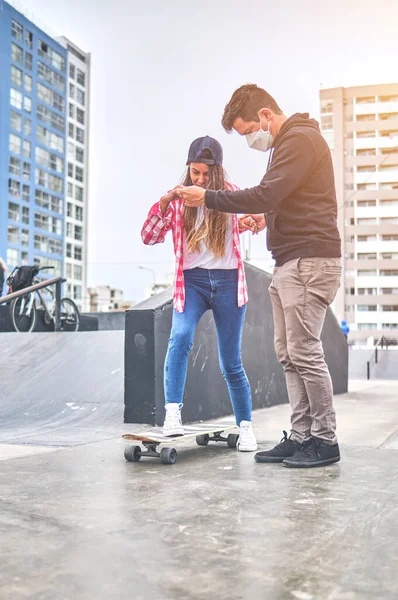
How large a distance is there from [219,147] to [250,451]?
5.22 feet

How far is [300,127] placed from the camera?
114 inches

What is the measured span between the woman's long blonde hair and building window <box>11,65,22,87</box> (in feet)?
226

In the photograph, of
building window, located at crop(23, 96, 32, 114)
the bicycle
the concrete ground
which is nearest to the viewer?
the concrete ground

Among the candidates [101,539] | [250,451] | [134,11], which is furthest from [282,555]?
[134,11]

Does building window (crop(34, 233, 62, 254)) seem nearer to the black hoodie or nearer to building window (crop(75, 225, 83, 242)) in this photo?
building window (crop(75, 225, 83, 242))

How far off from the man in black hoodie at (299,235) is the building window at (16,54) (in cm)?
6978

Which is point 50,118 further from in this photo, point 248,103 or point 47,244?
point 248,103

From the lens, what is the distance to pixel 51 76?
237 ft

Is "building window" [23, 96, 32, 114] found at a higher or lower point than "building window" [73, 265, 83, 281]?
higher

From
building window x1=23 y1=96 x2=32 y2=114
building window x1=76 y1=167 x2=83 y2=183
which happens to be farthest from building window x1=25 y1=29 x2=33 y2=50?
building window x1=76 y1=167 x2=83 y2=183

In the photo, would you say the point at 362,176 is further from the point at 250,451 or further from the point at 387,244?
the point at 250,451

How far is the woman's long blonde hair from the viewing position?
3.26m

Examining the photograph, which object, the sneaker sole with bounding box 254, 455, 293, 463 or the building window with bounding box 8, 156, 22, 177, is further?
the building window with bounding box 8, 156, 22, 177

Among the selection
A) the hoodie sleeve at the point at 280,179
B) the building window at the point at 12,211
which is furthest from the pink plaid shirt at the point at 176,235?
the building window at the point at 12,211
